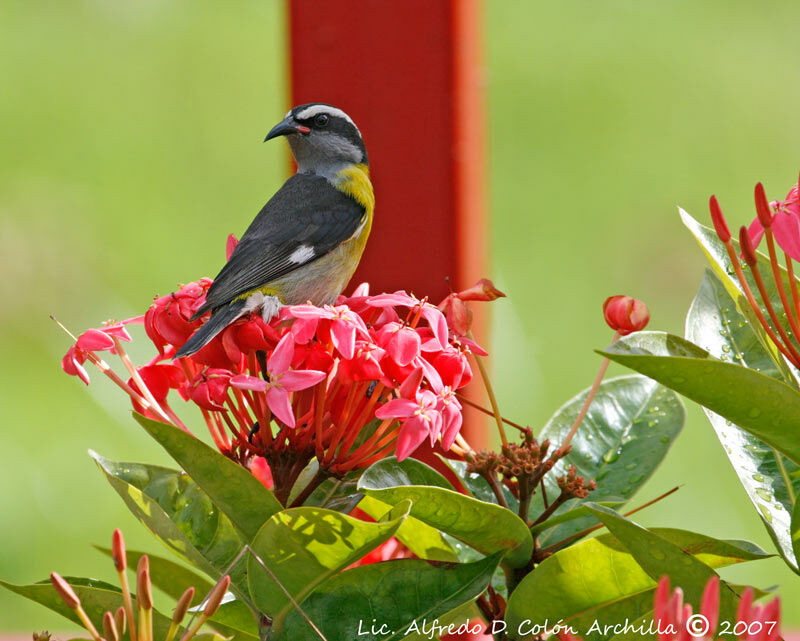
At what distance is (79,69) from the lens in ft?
22.3

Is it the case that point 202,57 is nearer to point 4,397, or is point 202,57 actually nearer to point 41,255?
point 41,255

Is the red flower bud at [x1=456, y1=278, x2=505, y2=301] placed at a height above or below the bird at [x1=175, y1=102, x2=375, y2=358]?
below

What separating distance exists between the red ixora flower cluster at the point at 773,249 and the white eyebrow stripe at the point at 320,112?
0.81m

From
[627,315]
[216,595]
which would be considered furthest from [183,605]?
[627,315]

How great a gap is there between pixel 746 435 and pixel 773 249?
28 centimetres

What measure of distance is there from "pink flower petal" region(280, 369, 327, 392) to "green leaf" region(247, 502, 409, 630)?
0.13m

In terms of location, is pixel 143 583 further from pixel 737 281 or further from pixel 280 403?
pixel 737 281

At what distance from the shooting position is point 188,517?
1270 millimetres

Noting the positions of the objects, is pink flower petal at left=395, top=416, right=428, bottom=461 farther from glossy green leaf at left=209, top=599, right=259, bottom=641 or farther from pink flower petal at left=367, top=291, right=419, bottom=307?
glossy green leaf at left=209, top=599, right=259, bottom=641

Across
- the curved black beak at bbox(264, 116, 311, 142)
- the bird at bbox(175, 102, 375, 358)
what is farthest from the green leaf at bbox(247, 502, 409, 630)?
the curved black beak at bbox(264, 116, 311, 142)

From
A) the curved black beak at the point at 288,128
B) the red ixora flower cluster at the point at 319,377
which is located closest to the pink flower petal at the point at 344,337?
the red ixora flower cluster at the point at 319,377

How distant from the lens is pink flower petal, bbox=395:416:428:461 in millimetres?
1129

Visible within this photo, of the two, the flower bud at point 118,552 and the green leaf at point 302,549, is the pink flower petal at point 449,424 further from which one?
the flower bud at point 118,552

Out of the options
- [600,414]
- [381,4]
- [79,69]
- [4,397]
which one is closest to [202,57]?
[79,69]
